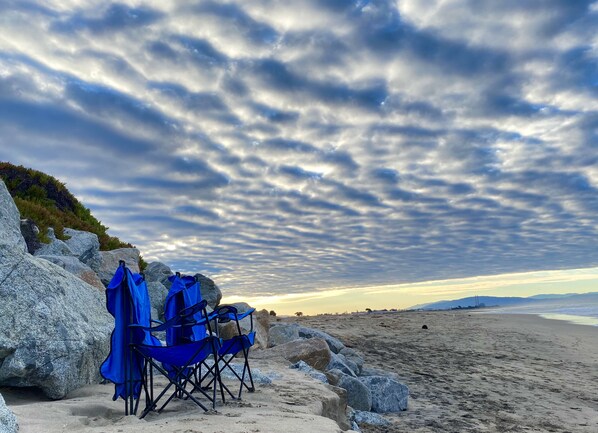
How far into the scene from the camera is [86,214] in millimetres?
18062

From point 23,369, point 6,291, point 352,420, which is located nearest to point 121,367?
point 23,369

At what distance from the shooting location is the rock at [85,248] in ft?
38.1

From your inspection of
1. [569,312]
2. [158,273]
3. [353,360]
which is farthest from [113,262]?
[569,312]

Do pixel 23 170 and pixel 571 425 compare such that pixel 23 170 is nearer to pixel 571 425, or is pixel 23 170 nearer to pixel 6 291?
pixel 6 291

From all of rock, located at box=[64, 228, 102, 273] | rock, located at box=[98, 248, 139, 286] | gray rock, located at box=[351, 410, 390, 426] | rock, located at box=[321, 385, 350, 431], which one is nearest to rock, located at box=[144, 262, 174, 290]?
rock, located at box=[98, 248, 139, 286]

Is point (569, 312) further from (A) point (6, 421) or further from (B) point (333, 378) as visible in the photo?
(A) point (6, 421)

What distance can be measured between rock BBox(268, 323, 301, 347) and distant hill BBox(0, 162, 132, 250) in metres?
7.09

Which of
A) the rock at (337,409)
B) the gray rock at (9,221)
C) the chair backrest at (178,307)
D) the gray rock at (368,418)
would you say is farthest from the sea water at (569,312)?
the gray rock at (9,221)

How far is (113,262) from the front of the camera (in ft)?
41.4

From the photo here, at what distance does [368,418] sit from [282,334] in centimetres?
501

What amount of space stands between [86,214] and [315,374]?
1387 centimetres

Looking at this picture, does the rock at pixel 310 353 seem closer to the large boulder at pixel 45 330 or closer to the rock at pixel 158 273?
the large boulder at pixel 45 330

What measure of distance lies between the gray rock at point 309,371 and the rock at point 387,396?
1.03 meters

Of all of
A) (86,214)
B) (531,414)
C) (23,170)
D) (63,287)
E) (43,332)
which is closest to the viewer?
(43,332)
